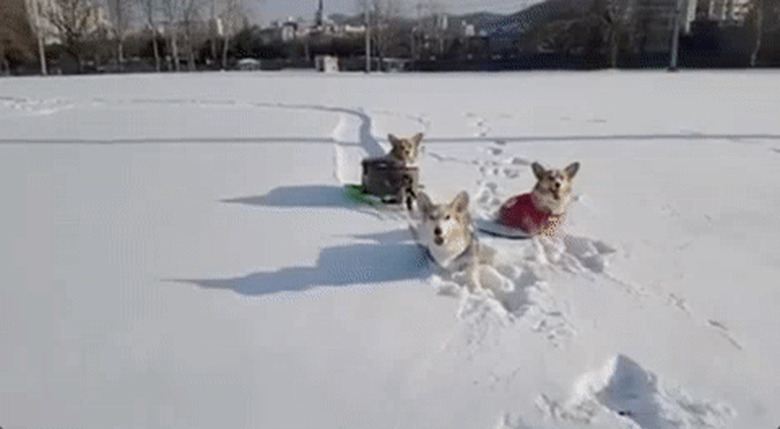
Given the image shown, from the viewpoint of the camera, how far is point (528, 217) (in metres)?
3.54

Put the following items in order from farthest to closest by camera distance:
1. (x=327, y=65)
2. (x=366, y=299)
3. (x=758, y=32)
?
(x=327, y=65) < (x=758, y=32) < (x=366, y=299)

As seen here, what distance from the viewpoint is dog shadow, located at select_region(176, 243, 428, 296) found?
3004 millimetres

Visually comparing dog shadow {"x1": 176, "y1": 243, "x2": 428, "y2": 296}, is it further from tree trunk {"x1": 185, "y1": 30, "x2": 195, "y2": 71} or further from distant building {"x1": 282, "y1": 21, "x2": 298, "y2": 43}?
distant building {"x1": 282, "y1": 21, "x2": 298, "y2": 43}

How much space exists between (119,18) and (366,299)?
37.9m

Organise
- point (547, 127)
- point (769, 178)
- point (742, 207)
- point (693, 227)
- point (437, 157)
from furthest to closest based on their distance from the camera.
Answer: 1. point (547, 127)
2. point (437, 157)
3. point (769, 178)
4. point (742, 207)
5. point (693, 227)

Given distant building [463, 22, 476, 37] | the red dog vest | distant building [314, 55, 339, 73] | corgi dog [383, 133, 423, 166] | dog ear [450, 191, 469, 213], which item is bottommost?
the red dog vest

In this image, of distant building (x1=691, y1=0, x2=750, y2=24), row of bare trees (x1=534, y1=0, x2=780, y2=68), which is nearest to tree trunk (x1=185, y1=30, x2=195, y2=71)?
row of bare trees (x1=534, y1=0, x2=780, y2=68)

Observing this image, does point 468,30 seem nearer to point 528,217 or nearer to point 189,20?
point 189,20

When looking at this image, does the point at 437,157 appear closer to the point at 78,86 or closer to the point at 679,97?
the point at 679,97

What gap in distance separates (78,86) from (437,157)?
14.9m

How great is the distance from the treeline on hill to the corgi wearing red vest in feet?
82.4

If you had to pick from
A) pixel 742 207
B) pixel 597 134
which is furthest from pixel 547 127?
pixel 742 207

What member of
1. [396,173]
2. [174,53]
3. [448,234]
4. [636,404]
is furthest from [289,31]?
[636,404]

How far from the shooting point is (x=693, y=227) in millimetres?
3838
